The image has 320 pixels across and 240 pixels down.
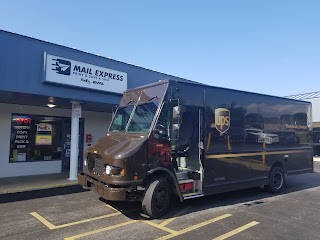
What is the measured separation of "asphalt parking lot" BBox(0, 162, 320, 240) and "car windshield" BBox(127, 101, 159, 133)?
206 cm

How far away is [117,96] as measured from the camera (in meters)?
11.9

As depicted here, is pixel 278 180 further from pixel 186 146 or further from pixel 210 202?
pixel 186 146

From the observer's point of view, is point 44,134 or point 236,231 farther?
point 44,134

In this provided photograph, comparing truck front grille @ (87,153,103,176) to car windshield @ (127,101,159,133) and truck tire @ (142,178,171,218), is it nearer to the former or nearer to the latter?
car windshield @ (127,101,159,133)

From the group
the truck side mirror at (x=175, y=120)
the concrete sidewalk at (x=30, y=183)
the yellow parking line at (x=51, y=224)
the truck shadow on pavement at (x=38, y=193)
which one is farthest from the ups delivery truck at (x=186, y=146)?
the concrete sidewalk at (x=30, y=183)

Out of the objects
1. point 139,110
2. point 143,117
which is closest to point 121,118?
point 139,110

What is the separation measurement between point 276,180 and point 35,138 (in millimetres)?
9779

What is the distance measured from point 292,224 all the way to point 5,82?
8501 millimetres

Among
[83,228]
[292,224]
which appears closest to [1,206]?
[83,228]

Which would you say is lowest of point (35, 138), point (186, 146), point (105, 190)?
point (105, 190)

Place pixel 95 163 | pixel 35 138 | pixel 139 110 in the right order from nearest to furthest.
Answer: pixel 95 163 → pixel 139 110 → pixel 35 138

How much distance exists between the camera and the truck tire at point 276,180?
31.5 ft

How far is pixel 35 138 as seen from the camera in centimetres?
1266

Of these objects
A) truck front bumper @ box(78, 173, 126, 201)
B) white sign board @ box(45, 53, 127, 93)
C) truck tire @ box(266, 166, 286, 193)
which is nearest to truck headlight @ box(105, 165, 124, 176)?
truck front bumper @ box(78, 173, 126, 201)
